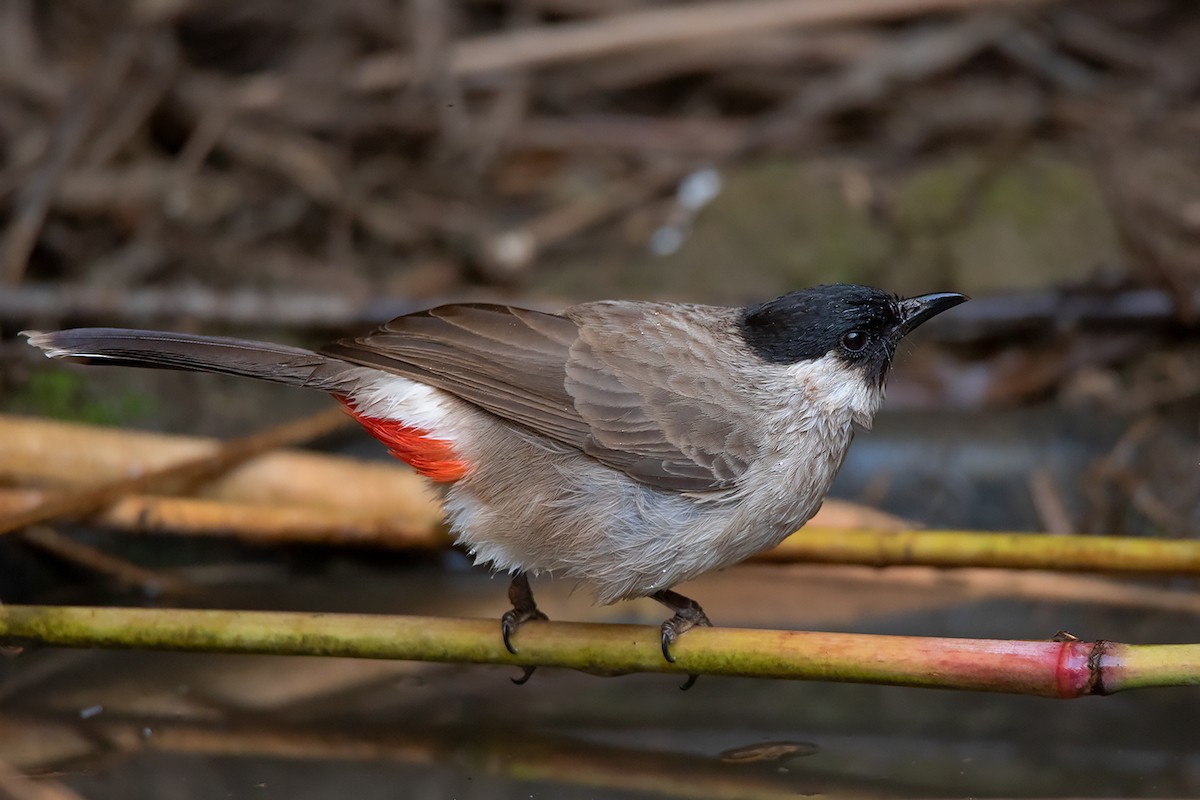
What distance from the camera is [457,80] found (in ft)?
19.3

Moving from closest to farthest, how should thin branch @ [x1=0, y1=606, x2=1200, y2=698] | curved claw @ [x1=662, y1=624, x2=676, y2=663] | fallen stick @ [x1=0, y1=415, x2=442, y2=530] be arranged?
1. thin branch @ [x1=0, y1=606, x2=1200, y2=698]
2. curved claw @ [x1=662, y1=624, x2=676, y2=663]
3. fallen stick @ [x1=0, y1=415, x2=442, y2=530]

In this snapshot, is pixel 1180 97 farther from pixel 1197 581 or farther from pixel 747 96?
pixel 1197 581

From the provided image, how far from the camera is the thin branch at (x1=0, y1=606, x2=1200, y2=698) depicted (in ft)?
7.84

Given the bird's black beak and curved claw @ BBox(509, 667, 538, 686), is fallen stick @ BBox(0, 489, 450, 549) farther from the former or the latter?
the bird's black beak

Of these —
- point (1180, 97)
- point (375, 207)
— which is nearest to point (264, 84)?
point (375, 207)

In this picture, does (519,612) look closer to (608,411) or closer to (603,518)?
(603,518)

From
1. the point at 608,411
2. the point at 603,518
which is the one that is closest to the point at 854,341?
the point at 608,411

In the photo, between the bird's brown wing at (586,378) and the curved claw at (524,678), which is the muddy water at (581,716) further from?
the bird's brown wing at (586,378)

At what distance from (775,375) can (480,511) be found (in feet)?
2.47

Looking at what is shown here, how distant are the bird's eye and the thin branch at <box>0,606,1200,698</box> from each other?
0.73 meters

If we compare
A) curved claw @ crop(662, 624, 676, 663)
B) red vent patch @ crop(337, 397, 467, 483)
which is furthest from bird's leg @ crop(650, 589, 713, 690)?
red vent patch @ crop(337, 397, 467, 483)

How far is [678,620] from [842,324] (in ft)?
2.50

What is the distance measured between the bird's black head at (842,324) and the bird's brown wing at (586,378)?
0.17 metres

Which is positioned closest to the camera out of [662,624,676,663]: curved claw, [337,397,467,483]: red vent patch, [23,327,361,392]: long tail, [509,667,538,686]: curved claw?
[662,624,676,663]: curved claw
